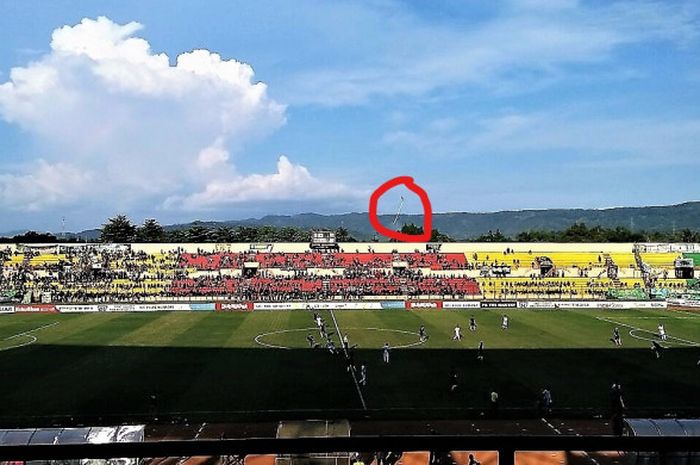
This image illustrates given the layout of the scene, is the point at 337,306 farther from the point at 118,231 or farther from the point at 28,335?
the point at 118,231

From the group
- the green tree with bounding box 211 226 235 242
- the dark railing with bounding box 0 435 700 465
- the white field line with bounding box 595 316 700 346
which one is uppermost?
A: the green tree with bounding box 211 226 235 242

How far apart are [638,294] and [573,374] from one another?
136 ft

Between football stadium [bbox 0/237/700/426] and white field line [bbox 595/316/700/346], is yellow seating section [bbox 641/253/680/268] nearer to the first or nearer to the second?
football stadium [bbox 0/237/700/426]

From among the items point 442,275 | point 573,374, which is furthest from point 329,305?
point 573,374

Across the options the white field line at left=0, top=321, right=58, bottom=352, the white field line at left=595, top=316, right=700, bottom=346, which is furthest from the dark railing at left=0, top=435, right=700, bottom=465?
the white field line at left=595, top=316, right=700, bottom=346

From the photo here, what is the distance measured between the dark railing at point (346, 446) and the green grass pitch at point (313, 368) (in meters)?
22.9

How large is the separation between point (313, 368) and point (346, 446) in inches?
1248

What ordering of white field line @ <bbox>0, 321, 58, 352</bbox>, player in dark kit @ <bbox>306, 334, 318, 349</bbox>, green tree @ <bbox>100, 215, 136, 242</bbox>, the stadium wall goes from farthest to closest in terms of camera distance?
green tree @ <bbox>100, 215, 136, 242</bbox> < the stadium wall < white field line @ <bbox>0, 321, 58, 352</bbox> < player in dark kit @ <bbox>306, 334, 318, 349</bbox>

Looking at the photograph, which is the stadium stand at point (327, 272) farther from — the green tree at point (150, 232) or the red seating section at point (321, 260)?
the green tree at point (150, 232)

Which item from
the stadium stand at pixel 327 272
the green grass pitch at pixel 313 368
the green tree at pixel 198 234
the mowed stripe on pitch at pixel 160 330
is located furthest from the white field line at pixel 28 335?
the green tree at pixel 198 234

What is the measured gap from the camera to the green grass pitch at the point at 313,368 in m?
26.5

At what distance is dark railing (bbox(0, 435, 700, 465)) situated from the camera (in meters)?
2.77

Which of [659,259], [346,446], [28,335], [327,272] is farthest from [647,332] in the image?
[346,446]

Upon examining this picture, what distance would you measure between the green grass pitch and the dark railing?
22.9 metres
